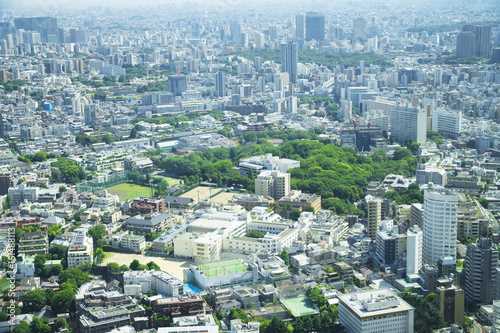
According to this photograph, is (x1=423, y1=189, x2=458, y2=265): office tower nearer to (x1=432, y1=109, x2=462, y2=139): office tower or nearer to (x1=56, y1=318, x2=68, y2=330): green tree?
(x1=56, y1=318, x2=68, y2=330): green tree

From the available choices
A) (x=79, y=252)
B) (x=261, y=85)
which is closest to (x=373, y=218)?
(x=79, y=252)

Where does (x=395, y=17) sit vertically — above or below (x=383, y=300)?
above

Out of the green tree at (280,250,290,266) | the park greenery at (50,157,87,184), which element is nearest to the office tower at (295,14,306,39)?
the park greenery at (50,157,87,184)

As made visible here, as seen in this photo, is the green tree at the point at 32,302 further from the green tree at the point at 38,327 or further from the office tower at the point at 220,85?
the office tower at the point at 220,85

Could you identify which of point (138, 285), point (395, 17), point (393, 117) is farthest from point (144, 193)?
point (395, 17)

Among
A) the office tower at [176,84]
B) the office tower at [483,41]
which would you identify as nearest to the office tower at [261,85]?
the office tower at [176,84]

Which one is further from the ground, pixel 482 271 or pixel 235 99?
pixel 235 99

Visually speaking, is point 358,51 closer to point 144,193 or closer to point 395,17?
point 395,17

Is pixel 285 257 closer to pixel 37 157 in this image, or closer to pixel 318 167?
pixel 318 167
